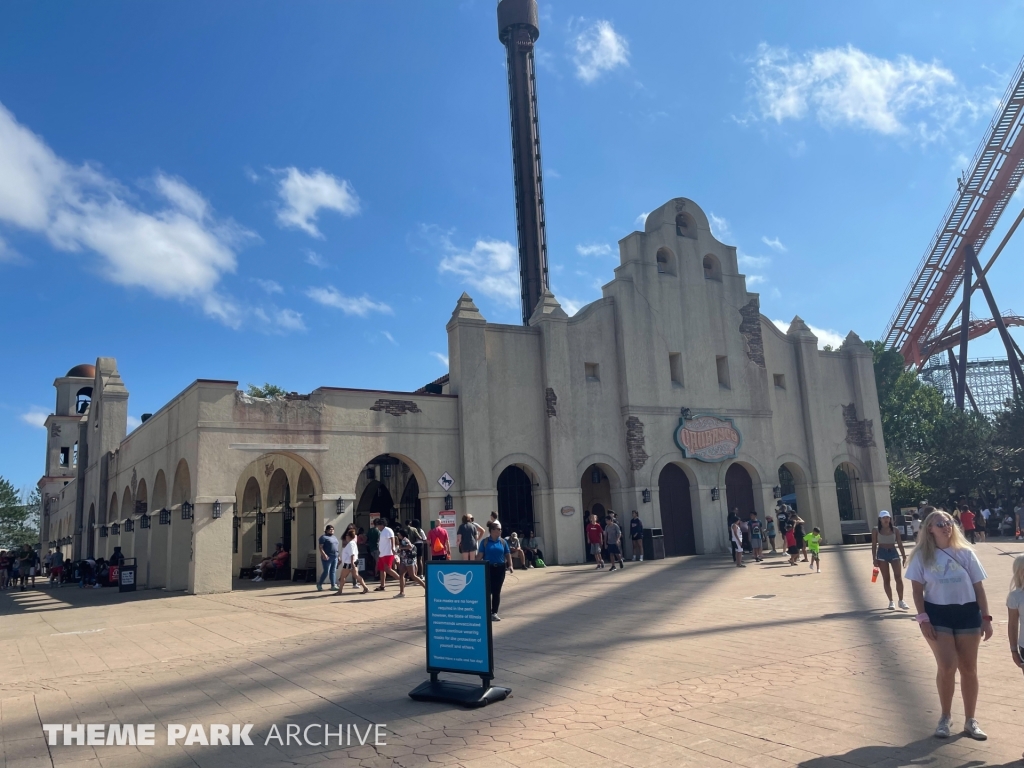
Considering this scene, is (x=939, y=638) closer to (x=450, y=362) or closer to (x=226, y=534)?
(x=226, y=534)

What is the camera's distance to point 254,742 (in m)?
6.15

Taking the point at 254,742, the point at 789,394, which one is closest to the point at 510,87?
the point at 789,394

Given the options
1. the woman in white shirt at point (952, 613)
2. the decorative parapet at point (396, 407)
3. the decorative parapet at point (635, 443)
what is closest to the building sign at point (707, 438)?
the decorative parapet at point (635, 443)

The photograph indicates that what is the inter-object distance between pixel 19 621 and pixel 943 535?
17781 mm

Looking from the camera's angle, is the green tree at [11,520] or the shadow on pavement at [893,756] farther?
the green tree at [11,520]

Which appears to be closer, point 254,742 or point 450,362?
point 254,742

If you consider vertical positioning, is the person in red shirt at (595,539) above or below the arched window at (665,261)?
below

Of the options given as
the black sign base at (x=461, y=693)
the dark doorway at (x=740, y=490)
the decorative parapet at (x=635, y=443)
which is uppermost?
the decorative parapet at (x=635, y=443)

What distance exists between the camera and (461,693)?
7.03 m

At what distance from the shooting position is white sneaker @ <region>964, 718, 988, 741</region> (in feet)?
17.7

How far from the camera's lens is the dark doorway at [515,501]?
26.1 metres

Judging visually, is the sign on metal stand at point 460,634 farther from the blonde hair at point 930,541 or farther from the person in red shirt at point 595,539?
the person in red shirt at point 595,539

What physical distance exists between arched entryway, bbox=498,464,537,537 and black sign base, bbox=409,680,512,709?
18448 millimetres

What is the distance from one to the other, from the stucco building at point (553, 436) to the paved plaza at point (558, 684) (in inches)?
261
